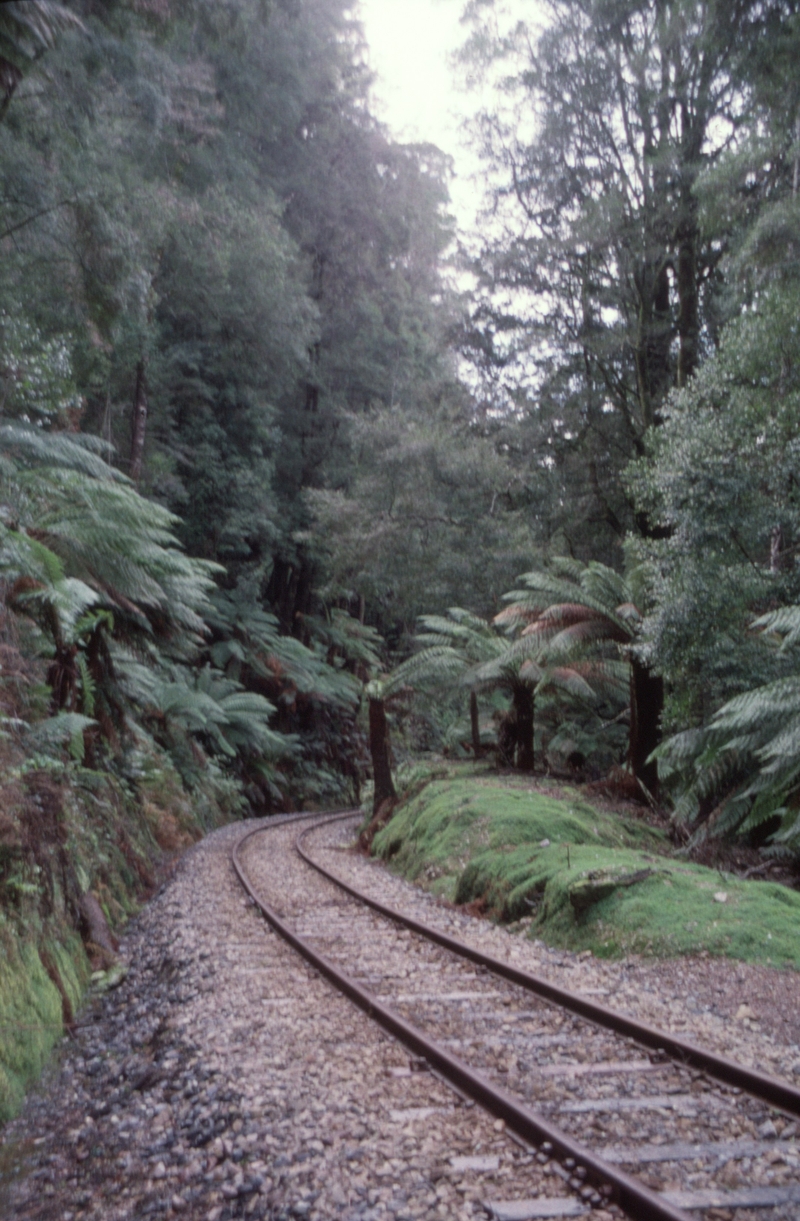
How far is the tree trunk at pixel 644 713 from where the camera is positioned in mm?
11148

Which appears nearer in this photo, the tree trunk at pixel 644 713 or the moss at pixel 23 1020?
the moss at pixel 23 1020

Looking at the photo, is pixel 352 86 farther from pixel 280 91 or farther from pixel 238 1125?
pixel 238 1125

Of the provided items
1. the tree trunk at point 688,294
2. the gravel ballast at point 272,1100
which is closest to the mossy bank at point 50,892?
the gravel ballast at point 272,1100

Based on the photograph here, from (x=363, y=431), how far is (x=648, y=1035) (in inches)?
656

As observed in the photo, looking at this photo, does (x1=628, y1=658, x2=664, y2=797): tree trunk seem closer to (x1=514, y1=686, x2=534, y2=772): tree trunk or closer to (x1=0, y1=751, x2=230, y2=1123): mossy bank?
(x1=514, y1=686, x2=534, y2=772): tree trunk

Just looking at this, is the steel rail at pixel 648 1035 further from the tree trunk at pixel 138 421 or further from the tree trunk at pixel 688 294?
the tree trunk at pixel 138 421

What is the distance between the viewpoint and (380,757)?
12594 mm

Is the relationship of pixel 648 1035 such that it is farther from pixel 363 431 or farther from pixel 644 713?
pixel 363 431

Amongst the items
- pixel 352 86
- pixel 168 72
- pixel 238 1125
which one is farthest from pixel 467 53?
pixel 238 1125

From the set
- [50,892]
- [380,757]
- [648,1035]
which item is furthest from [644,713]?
[50,892]

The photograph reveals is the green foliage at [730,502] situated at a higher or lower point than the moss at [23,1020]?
higher

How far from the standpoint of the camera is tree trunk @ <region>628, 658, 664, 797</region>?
11.1m

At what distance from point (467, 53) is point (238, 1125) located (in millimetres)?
18683

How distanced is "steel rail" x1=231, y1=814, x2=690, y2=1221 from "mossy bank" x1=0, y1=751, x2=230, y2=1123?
5.23ft
